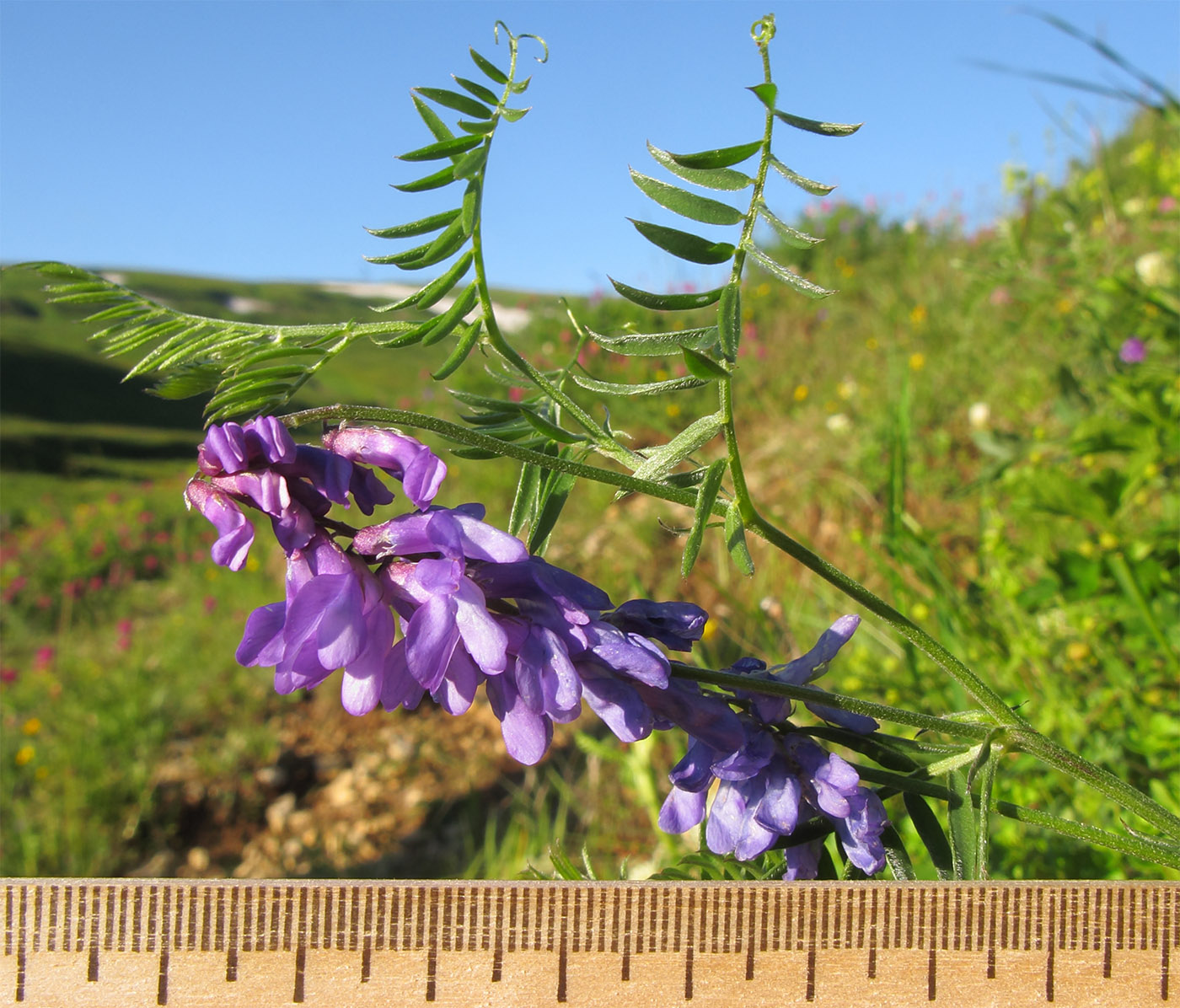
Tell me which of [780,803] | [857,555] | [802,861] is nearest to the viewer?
[780,803]

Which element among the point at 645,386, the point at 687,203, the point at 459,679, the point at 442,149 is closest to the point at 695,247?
the point at 687,203

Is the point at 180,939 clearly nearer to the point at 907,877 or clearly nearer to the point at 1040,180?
the point at 907,877

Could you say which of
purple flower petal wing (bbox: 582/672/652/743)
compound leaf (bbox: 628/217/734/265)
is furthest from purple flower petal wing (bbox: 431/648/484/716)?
compound leaf (bbox: 628/217/734/265)

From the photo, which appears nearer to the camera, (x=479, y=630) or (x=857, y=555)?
(x=479, y=630)

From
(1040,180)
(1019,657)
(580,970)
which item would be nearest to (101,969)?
(580,970)

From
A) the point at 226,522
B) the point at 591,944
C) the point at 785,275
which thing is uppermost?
the point at 785,275

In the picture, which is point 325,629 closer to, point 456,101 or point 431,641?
point 431,641

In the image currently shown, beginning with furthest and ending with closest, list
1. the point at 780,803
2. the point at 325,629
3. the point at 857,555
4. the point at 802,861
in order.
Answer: the point at 857,555
the point at 802,861
the point at 780,803
the point at 325,629

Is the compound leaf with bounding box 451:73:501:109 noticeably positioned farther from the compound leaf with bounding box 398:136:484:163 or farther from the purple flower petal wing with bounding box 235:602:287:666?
the purple flower petal wing with bounding box 235:602:287:666
